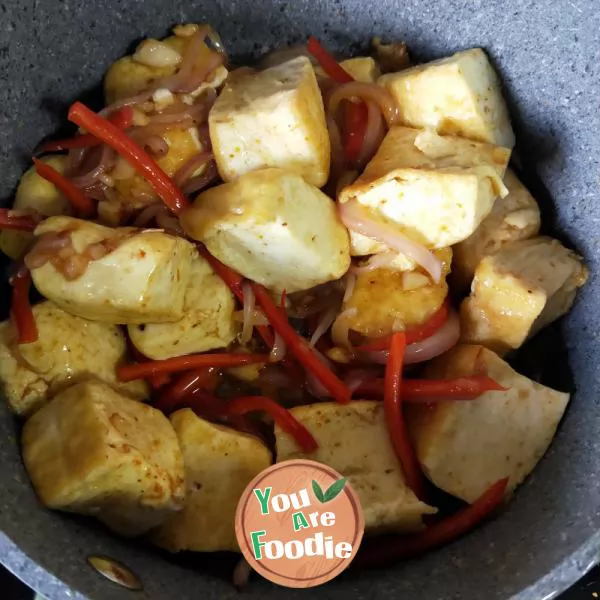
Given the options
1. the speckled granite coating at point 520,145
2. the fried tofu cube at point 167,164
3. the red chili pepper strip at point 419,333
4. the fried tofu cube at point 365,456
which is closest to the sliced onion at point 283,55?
the speckled granite coating at point 520,145

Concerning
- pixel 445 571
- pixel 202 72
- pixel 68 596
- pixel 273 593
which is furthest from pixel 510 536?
pixel 202 72

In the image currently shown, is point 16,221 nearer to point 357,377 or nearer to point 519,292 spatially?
point 357,377

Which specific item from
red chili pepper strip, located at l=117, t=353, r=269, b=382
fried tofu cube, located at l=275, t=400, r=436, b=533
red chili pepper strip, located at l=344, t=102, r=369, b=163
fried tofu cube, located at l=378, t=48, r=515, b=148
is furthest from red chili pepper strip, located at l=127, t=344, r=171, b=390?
fried tofu cube, located at l=378, t=48, r=515, b=148

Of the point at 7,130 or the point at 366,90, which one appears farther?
the point at 366,90

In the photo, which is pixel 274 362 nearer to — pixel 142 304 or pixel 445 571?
pixel 142 304

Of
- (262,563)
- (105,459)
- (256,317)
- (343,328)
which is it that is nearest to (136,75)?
(256,317)

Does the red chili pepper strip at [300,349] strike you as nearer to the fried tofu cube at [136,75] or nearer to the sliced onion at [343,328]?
the sliced onion at [343,328]
